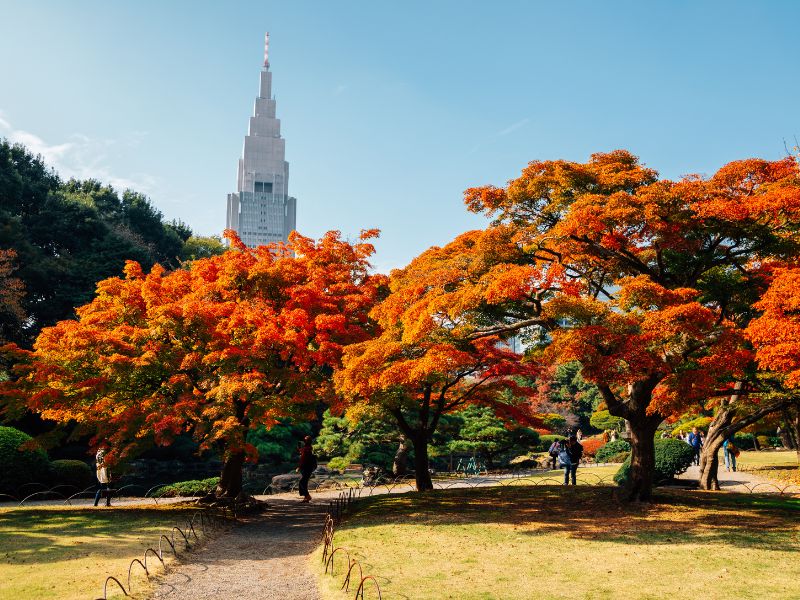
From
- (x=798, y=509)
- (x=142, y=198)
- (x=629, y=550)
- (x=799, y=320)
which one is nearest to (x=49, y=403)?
(x=629, y=550)

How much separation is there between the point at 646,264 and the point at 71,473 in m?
21.8

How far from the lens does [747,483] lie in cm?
2330

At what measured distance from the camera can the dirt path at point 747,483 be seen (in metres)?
21.1

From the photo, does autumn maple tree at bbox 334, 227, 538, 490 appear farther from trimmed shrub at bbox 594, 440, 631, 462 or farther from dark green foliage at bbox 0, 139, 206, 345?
dark green foliage at bbox 0, 139, 206, 345

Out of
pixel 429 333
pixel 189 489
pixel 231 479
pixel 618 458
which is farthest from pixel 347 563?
pixel 618 458

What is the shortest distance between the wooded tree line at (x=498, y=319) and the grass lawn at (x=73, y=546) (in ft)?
6.80

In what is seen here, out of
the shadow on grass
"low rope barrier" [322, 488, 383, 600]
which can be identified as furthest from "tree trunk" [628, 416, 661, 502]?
"low rope barrier" [322, 488, 383, 600]

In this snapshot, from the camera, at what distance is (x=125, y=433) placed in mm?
16734

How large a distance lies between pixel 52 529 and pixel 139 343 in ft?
16.5

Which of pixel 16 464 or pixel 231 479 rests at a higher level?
pixel 16 464

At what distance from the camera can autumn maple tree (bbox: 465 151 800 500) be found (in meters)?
13.9

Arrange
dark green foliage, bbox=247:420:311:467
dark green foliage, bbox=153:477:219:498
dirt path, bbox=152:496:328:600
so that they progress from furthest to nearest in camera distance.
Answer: dark green foliage, bbox=247:420:311:467 < dark green foliage, bbox=153:477:219:498 < dirt path, bbox=152:496:328:600

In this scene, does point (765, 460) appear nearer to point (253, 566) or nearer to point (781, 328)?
point (781, 328)

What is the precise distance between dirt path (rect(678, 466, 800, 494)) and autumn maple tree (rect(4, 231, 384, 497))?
1485 cm
